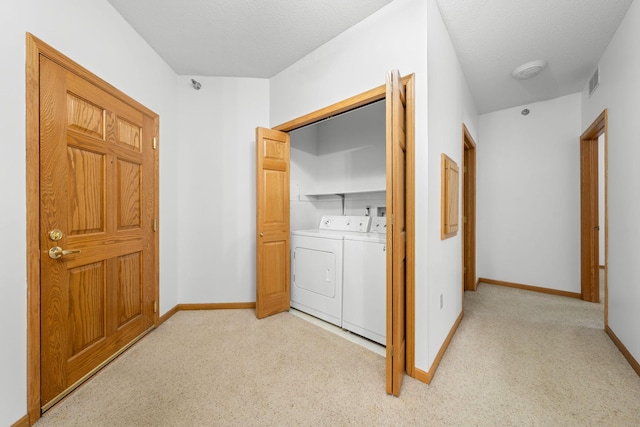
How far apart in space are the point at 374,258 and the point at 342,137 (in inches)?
74.5

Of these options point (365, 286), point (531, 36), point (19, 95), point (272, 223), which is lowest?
point (365, 286)

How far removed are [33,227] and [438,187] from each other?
242 cm

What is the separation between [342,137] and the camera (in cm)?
338

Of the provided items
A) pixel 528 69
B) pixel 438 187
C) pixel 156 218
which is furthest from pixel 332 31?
pixel 156 218

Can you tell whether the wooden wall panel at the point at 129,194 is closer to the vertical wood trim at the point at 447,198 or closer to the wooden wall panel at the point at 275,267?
the wooden wall panel at the point at 275,267

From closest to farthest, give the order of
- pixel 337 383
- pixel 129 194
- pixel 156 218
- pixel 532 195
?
pixel 337 383 < pixel 129 194 < pixel 156 218 < pixel 532 195

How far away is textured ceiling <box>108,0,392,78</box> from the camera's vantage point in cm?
183

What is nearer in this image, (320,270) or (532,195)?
(320,270)

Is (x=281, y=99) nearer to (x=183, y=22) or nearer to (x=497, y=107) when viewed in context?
(x=183, y=22)

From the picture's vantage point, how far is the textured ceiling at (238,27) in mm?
1834

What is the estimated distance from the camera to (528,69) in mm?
2518

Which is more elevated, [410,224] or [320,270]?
[410,224]

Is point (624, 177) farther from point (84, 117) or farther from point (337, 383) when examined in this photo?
point (84, 117)

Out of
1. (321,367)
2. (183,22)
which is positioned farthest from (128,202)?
(321,367)
